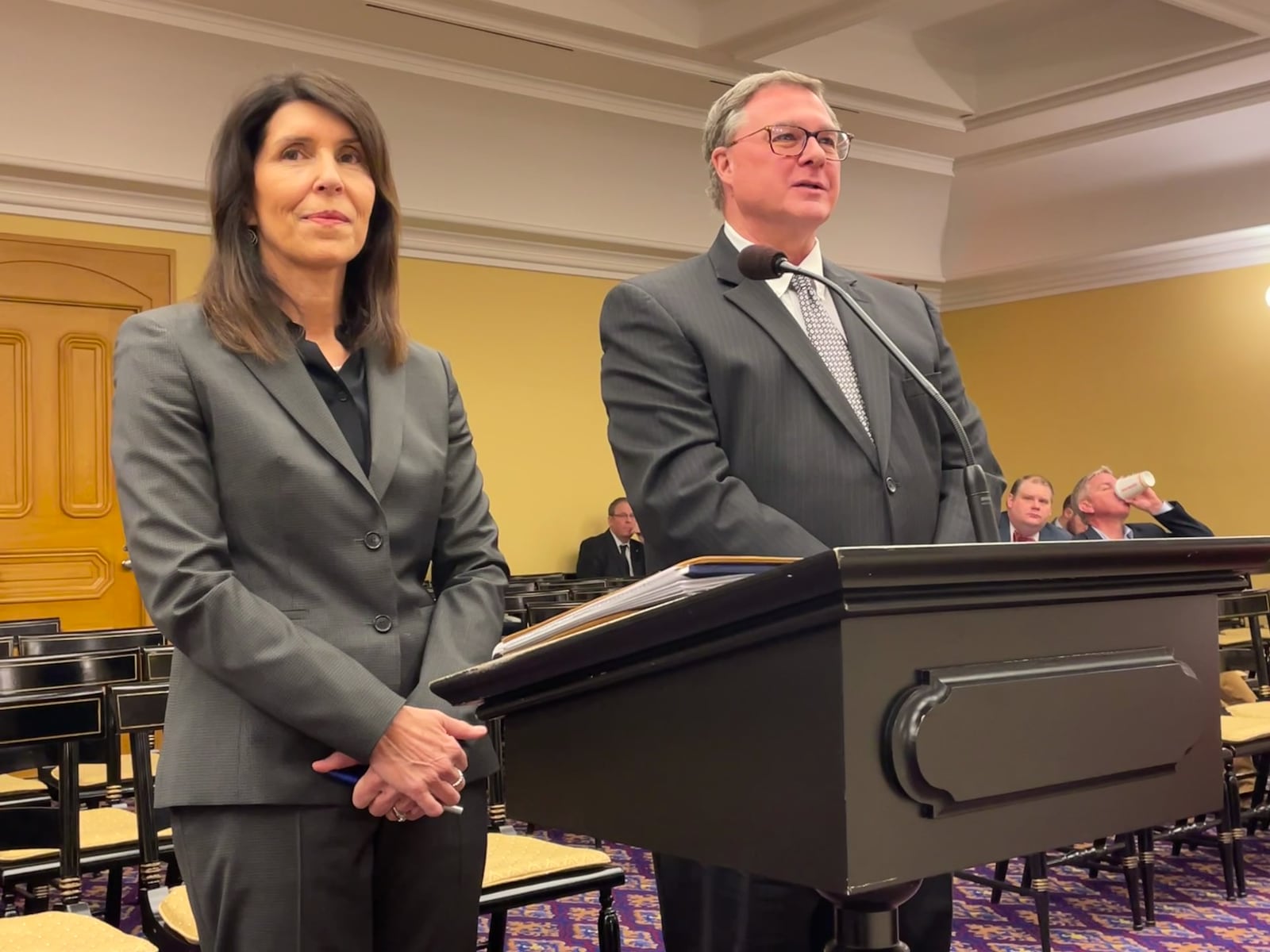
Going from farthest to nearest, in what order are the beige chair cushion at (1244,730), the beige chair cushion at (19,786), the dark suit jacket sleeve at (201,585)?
the beige chair cushion at (1244,730) → the beige chair cushion at (19,786) → the dark suit jacket sleeve at (201,585)

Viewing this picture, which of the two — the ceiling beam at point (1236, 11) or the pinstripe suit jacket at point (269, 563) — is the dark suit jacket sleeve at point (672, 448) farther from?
the ceiling beam at point (1236, 11)

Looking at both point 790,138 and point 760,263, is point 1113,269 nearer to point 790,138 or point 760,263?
point 790,138

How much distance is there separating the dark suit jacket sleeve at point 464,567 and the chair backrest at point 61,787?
1133 millimetres

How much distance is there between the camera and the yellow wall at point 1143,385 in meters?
10.6

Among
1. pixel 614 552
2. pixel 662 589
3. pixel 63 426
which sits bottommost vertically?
pixel 662 589

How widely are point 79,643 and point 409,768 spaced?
3169 mm

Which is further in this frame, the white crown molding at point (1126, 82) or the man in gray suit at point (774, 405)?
the white crown molding at point (1126, 82)

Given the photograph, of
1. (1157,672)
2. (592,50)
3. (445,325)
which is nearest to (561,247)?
(445,325)

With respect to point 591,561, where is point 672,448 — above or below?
above

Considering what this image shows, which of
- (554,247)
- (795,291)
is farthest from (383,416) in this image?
(554,247)

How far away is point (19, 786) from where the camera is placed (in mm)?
3783

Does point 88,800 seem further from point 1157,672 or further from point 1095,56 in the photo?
point 1095,56

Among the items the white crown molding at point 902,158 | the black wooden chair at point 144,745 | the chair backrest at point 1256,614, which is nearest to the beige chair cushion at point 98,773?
the black wooden chair at point 144,745

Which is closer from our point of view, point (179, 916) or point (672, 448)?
point (672, 448)
